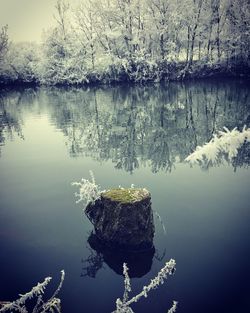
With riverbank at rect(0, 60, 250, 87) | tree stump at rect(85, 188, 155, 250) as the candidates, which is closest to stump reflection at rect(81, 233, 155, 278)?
tree stump at rect(85, 188, 155, 250)

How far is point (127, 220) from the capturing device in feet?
34.2

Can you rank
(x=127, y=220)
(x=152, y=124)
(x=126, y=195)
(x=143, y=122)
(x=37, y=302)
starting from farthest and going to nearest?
(x=143, y=122) → (x=152, y=124) → (x=126, y=195) → (x=127, y=220) → (x=37, y=302)

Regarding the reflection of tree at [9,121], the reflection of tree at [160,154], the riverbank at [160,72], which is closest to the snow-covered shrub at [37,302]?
the reflection of tree at [160,154]

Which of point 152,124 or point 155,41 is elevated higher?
point 155,41

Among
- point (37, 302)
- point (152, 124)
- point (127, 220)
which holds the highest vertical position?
point (37, 302)

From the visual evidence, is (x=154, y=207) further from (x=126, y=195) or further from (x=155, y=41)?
(x=155, y=41)

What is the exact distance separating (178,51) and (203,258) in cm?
6471

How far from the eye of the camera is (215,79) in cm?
6431

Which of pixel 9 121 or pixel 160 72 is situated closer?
pixel 9 121

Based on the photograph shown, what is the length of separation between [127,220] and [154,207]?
319 centimetres

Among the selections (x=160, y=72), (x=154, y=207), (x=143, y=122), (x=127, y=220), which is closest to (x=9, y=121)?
(x=143, y=122)

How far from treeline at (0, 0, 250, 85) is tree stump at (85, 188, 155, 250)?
59.2 metres

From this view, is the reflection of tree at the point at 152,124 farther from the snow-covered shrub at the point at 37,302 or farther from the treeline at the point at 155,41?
the treeline at the point at 155,41

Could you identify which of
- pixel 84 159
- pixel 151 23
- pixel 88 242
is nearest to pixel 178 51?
pixel 151 23
